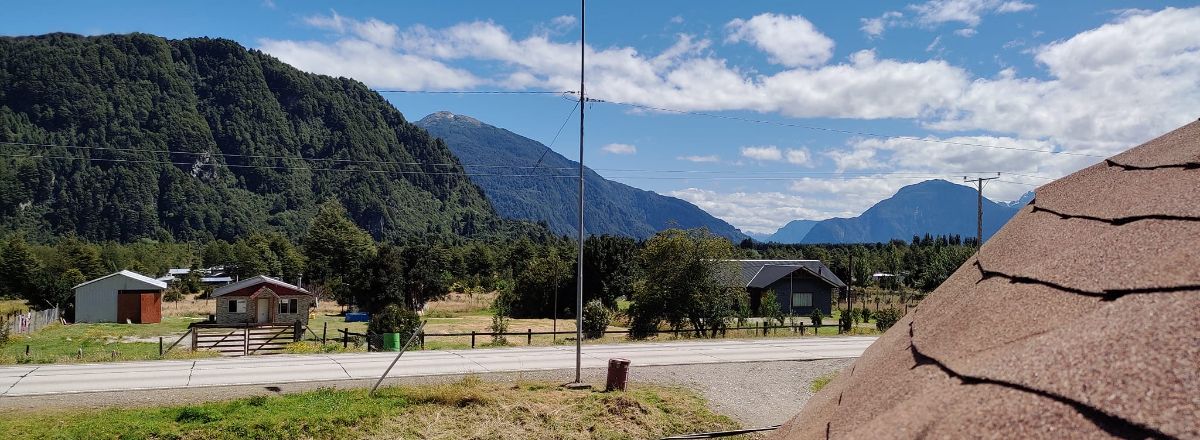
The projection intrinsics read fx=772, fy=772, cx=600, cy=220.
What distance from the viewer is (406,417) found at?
1639 centimetres

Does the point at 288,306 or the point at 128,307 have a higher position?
the point at 288,306

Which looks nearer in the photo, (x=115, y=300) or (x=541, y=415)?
(x=541, y=415)

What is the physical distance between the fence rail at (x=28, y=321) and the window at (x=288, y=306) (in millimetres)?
13814

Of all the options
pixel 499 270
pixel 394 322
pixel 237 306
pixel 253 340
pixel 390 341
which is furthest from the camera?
pixel 499 270

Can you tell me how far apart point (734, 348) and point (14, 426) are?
22.5 metres

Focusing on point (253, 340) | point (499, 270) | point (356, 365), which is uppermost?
point (499, 270)

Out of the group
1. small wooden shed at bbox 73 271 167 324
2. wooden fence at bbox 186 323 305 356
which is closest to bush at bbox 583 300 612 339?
→ wooden fence at bbox 186 323 305 356

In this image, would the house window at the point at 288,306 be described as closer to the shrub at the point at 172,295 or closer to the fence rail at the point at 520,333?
the fence rail at the point at 520,333

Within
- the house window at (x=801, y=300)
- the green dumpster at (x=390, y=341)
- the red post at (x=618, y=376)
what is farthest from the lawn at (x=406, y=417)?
the house window at (x=801, y=300)

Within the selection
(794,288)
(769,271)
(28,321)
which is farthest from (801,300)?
(28,321)

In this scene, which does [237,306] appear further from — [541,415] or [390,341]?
[541,415]

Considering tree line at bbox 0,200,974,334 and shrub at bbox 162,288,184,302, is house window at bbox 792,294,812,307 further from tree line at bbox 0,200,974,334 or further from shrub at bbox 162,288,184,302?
shrub at bbox 162,288,184,302

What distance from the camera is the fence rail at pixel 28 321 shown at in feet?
145

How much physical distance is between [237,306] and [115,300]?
12.3m
